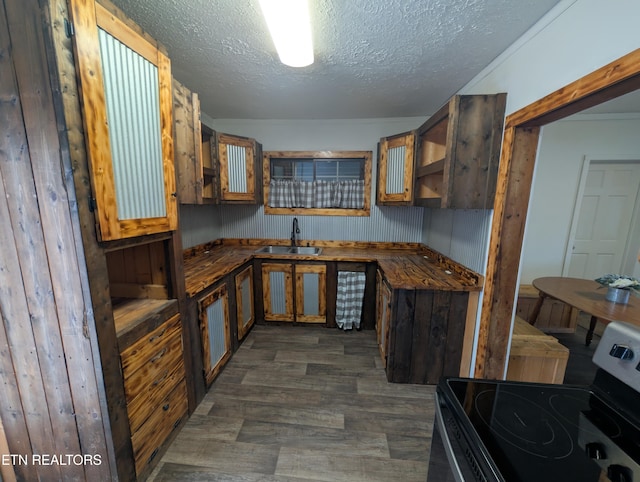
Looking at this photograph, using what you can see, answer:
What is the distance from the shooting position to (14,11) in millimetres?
848

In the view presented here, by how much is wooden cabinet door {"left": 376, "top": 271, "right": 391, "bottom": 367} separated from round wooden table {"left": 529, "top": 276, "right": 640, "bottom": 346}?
1527 millimetres

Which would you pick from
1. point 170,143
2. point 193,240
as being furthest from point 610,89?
point 193,240

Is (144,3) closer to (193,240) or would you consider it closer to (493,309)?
(193,240)

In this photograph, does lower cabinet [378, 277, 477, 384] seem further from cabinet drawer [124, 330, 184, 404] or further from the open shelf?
cabinet drawer [124, 330, 184, 404]

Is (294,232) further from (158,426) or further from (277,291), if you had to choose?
(158,426)

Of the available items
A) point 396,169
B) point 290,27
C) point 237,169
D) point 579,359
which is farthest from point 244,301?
point 579,359

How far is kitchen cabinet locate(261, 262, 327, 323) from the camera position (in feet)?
9.42

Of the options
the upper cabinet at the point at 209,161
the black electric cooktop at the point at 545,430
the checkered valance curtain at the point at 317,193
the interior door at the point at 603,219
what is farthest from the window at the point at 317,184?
the interior door at the point at 603,219

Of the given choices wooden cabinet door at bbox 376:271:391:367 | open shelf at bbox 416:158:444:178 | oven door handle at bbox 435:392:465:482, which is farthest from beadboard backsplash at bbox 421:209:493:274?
oven door handle at bbox 435:392:465:482

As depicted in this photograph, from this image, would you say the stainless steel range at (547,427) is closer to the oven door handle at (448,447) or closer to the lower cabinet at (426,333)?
the oven door handle at (448,447)

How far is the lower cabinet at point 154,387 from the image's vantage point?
4.03 ft

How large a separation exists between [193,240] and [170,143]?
5.51 feet

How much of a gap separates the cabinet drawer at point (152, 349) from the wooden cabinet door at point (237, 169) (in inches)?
60.1

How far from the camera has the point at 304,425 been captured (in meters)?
1.70
